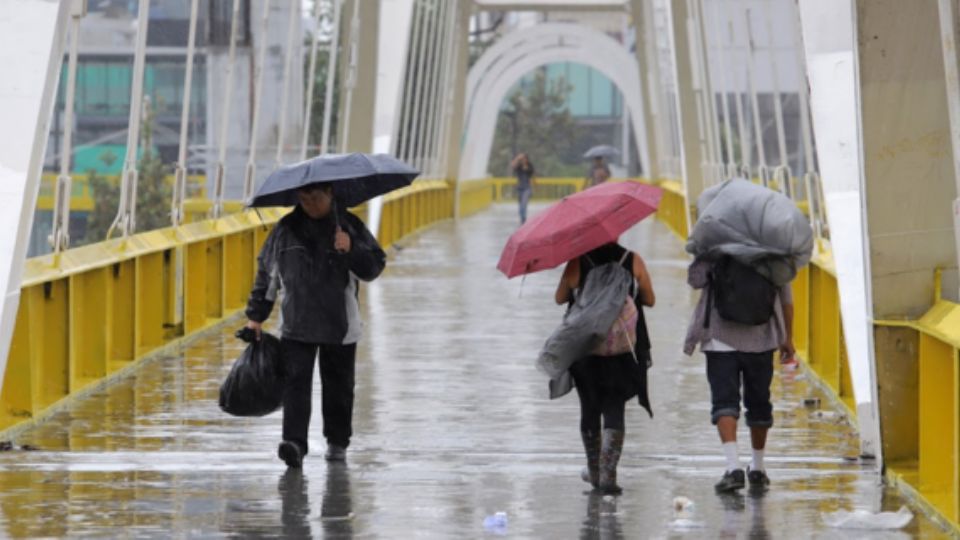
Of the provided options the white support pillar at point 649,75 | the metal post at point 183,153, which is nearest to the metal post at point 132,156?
the metal post at point 183,153

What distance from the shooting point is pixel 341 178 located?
1007 cm

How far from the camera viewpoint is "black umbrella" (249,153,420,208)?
10039 mm

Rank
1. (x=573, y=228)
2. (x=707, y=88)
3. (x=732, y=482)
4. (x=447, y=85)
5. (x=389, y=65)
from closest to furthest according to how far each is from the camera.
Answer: (x=573, y=228)
(x=732, y=482)
(x=707, y=88)
(x=389, y=65)
(x=447, y=85)

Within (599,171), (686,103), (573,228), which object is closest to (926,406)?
(573,228)

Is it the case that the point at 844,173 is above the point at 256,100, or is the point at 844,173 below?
below

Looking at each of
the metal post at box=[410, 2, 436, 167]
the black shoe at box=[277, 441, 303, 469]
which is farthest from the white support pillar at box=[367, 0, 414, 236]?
the black shoe at box=[277, 441, 303, 469]

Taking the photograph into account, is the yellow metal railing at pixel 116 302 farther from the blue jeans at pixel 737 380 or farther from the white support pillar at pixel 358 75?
the white support pillar at pixel 358 75

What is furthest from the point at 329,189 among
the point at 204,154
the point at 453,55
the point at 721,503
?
the point at 453,55

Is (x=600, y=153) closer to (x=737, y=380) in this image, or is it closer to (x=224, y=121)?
(x=224, y=121)

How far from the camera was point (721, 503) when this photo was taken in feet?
30.3

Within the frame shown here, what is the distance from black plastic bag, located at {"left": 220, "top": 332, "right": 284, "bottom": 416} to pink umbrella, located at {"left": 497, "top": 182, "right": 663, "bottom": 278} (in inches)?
53.7

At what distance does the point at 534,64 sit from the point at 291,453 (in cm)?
6339

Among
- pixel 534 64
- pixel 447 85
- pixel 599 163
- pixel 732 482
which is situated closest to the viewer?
pixel 732 482

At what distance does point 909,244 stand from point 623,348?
4.56ft
